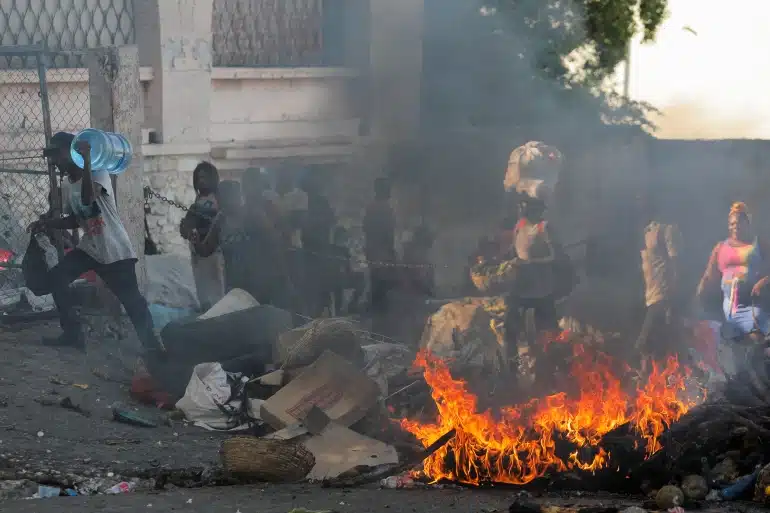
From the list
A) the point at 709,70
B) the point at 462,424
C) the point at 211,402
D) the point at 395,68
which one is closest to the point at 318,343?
the point at 211,402

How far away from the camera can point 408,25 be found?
552 inches

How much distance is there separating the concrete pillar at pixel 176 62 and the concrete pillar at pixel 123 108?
2.21 meters

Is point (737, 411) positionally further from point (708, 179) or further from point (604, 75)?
point (604, 75)

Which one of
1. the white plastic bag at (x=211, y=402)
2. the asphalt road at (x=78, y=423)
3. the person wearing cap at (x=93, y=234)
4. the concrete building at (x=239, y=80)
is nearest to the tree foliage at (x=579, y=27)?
the concrete building at (x=239, y=80)

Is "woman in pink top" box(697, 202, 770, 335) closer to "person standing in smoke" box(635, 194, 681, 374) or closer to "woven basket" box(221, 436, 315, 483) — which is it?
"person standing in smoke" box(635, 194, 681, 374)

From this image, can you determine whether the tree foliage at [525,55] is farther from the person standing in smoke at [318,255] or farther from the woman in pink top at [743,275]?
the woman in pink top at [743,275]

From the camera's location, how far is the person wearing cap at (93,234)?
809 centimetres

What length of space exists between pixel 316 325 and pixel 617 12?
28.5ft

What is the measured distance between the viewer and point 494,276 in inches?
333

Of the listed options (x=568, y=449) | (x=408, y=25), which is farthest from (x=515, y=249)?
(x=408, y=25)

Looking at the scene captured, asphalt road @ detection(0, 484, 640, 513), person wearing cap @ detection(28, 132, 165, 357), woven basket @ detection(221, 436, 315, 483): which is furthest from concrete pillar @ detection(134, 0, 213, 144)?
asphalt road @ detection(0, 484, 640, 513)

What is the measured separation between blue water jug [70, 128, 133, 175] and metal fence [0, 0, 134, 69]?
2118mm

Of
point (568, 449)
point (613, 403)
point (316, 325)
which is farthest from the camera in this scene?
point (316, 325)

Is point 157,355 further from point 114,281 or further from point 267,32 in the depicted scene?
point 267,32
